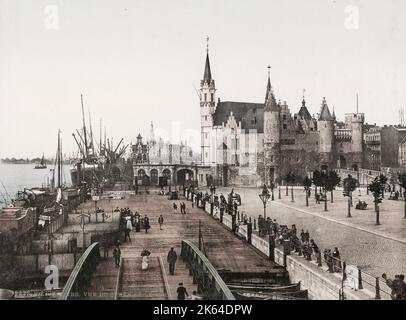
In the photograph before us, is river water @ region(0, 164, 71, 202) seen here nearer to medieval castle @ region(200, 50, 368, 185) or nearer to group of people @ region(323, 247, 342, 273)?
medieval castle @ region(200, 50, 368, 185)

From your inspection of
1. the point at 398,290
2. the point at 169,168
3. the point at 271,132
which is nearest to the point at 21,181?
the point at 169,168

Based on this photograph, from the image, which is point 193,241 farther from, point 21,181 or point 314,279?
point 21,181

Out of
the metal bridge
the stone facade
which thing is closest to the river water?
the stone facade

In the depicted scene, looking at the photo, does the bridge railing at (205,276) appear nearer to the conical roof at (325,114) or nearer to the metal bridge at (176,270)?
the metal bridge at (176,270)

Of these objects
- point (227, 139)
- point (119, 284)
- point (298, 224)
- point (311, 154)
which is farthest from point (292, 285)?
point (227, 139)
